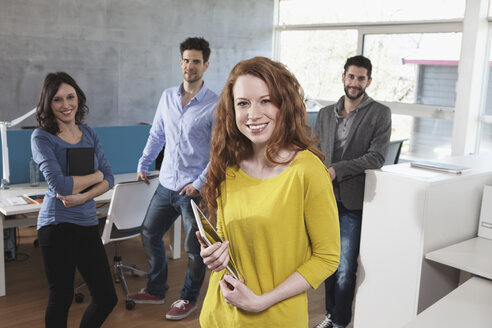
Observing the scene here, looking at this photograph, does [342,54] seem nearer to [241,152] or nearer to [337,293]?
[337,293]

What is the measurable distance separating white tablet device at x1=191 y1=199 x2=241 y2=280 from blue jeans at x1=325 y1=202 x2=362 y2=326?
1679 millimetres

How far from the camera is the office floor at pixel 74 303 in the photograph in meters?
3.25

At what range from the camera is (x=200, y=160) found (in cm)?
318

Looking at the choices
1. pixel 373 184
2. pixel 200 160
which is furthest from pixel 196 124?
pixel 373 184

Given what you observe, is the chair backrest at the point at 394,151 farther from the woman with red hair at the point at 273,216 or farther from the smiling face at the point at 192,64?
the woman with red hair at the point at 273,216

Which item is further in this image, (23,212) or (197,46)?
(23,212)

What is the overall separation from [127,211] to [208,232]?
237 centimetres

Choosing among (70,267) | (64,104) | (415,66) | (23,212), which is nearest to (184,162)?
(64,104)

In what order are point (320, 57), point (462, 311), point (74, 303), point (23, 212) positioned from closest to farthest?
point (462, 311) → point (23, 212) → point (74, 303) → point (320, 57)

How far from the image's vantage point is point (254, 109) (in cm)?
135

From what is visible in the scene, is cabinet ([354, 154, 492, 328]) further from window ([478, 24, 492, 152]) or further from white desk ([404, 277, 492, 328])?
window ([478, 24, 492, 152])

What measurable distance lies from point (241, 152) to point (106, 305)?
145cm

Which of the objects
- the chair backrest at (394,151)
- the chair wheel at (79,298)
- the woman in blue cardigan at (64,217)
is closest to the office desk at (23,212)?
the chair wheel at (79,298)

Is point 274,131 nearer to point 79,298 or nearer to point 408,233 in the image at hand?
point 408,233
